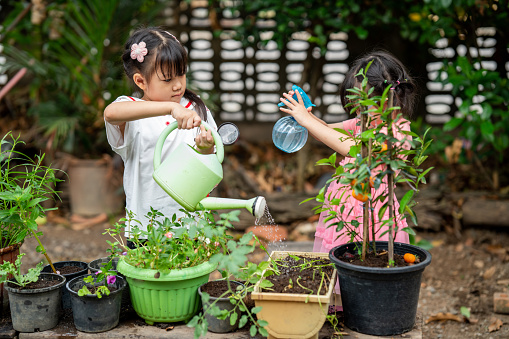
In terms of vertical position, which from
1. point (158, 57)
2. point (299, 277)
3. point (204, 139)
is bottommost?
point (299, 277)

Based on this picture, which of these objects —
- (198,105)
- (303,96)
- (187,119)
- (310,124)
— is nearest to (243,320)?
(187,119)

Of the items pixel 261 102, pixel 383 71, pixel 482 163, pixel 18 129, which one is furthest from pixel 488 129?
pixel 18 129

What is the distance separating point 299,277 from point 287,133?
58cm

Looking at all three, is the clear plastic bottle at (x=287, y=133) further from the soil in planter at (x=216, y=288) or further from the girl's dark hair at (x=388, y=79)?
the soil in planter at (x=216, y=288)

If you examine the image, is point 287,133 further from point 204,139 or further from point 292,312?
point 292,312

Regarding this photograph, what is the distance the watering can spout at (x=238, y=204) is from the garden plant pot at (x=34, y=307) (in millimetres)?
505

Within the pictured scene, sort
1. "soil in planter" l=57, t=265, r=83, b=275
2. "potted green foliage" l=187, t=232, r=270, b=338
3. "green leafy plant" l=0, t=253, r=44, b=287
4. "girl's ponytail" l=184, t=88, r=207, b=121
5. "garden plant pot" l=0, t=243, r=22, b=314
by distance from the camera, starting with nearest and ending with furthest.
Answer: "potted green foliage" l=187, t=232, r=270, b=338, "green leafy plant" l=0, t=253, r=44, b=287, "garden plant pot" l=0, t=243, r=22, b=314, "soil in planter" l=57, t=265, r=83, b=275, "girl's ponytail" l=184, t=88, r=207, b=121

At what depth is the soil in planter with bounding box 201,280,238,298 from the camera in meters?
1.58

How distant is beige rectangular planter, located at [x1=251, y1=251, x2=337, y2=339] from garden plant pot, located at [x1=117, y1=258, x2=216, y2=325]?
21cm

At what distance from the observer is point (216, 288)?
163 cm

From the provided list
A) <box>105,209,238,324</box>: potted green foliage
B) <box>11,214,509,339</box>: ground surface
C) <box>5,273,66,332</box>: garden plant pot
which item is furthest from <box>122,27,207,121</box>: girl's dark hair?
<box>11,214,509,339</box>: ground surface

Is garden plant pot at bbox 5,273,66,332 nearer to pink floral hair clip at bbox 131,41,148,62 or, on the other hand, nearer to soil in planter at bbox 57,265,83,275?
soil in planter at bbox 57,265,83,275

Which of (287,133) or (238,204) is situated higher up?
(287,133)

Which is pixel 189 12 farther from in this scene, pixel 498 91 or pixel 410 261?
pixel 410 261
